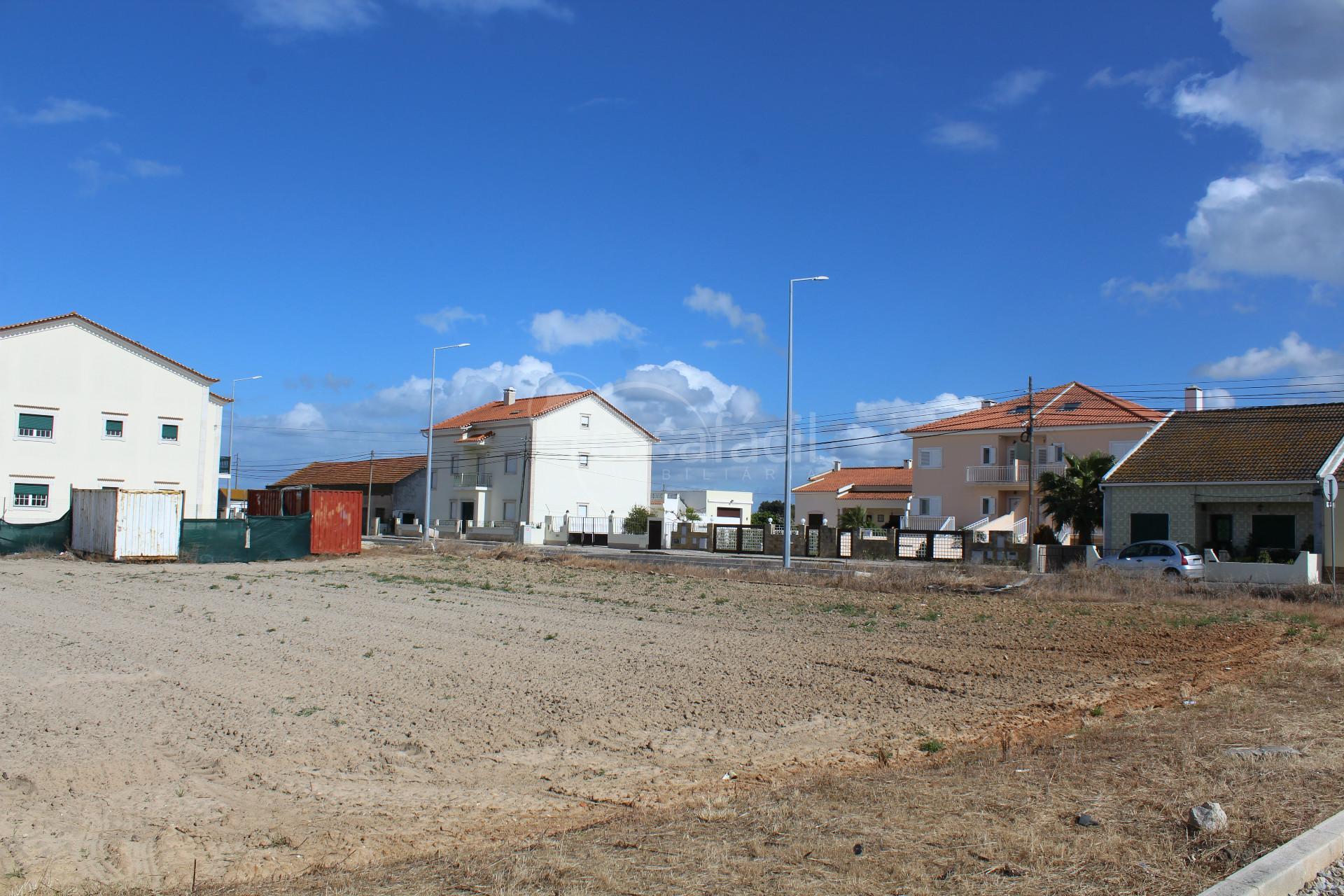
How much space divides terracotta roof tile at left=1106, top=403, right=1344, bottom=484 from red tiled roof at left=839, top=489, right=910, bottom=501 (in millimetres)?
26664

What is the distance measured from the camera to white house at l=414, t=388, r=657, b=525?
68.1 m

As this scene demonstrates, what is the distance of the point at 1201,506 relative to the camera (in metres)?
35.0

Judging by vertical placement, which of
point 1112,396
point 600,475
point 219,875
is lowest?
point 219,875

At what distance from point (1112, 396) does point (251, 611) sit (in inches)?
1975

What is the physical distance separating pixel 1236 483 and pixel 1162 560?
7024mm

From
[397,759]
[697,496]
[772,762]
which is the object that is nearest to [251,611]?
[397,759]

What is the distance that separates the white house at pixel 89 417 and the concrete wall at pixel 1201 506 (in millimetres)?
40917

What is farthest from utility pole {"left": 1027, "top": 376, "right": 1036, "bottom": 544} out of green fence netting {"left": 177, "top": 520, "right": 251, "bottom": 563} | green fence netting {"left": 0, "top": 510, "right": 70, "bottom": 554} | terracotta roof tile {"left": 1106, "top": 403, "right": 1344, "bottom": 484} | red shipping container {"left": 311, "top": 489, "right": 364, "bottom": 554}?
green fence netting {"left": 0, "top": 510, "right": 70, "bottom": 554}

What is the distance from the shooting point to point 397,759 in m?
8.12

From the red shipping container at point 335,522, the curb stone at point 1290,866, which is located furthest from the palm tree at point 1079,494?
the curb stone at point 1290,866

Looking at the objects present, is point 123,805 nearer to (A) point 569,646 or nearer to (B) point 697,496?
(A) point 569,646

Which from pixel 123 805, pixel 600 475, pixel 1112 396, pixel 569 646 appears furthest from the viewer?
pixel 600 475

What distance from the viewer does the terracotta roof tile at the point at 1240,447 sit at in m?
33.4

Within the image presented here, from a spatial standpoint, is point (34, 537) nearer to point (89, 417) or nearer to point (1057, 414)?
point (89, 417)
